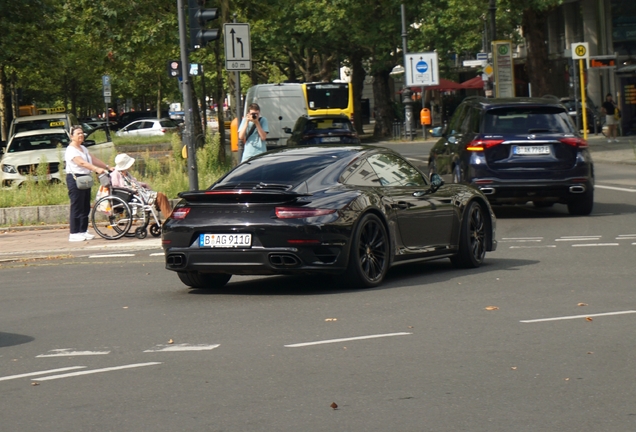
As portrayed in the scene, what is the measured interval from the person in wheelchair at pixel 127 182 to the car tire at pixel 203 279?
608cm

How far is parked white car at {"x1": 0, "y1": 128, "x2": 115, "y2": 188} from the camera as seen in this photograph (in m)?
25.3

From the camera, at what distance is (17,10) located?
104 ft

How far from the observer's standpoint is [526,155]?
1798 centimetres

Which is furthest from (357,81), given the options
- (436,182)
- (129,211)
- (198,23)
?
(436,182)

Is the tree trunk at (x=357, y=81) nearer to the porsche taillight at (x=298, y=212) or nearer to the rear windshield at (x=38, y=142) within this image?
the rear windshield at (x=38, y=142)

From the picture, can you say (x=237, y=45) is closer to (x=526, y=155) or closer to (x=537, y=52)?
(x=526, y=155)

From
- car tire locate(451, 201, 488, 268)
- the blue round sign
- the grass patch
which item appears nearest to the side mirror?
car tire locate(451, 201, 488, 268)

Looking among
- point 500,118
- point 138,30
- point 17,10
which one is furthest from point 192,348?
point 138,30

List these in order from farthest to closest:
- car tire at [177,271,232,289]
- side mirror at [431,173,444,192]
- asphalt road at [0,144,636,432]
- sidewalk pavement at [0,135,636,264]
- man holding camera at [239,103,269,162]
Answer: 1. man holding camera at [239,103,269,162]
2. sidewalk pavement at [0,135,636,264]
3. side mirror at [431,173,444,192]
4. car tire at [177,271,232,289]
5. asphalt road at [0,144,636,432]

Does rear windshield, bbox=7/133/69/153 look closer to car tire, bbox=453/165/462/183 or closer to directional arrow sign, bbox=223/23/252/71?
directional arrow sign, bbox=223/23/252/71

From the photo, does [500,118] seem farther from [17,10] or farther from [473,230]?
[17,10]

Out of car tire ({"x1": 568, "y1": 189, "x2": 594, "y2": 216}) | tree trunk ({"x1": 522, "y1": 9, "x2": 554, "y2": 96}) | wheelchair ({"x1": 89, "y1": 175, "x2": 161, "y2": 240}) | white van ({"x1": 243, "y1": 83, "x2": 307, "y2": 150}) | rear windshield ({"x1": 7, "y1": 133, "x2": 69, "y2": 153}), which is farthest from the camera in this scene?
tree trunk ({"x1": 522, "y1": 9, "x2": 554, "y2": 96})

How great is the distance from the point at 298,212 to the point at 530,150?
830cm

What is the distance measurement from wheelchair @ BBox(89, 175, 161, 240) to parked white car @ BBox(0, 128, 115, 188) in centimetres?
571
